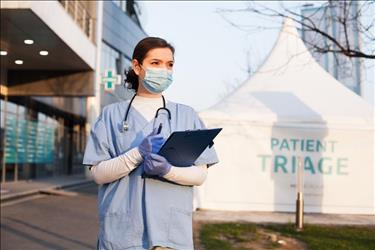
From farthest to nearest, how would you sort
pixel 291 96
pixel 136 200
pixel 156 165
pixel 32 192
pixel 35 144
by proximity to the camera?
1. pixel 35 144
2. pixel 32 192
3. pixel 291 96
4. pixel 136 200
5. pixel 156 165

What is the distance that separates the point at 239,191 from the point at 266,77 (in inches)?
128

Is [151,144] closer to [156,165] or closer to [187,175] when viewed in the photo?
[156,165]

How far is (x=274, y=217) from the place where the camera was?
37.2 ft

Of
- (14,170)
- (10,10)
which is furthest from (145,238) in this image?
(14,170)

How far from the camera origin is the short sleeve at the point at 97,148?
231 cm

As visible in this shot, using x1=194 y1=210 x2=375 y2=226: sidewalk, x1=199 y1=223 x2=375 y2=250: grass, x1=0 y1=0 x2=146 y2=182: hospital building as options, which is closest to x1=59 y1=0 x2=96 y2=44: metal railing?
x1=0 y1=0 x2=146 y2=182: hospital building

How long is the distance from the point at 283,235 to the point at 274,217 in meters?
2.70

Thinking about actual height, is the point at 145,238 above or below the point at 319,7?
below

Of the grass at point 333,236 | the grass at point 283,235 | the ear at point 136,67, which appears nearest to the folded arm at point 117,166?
the ear at point 136,67

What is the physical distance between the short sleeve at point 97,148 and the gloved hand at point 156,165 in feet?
0.79

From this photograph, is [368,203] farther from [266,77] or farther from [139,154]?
[139,154]

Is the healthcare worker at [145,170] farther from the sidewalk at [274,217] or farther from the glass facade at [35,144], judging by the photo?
the glass facade at [35,144]

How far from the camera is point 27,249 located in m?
7.61

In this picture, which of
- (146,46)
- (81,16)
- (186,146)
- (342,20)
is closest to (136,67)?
(146,46)
